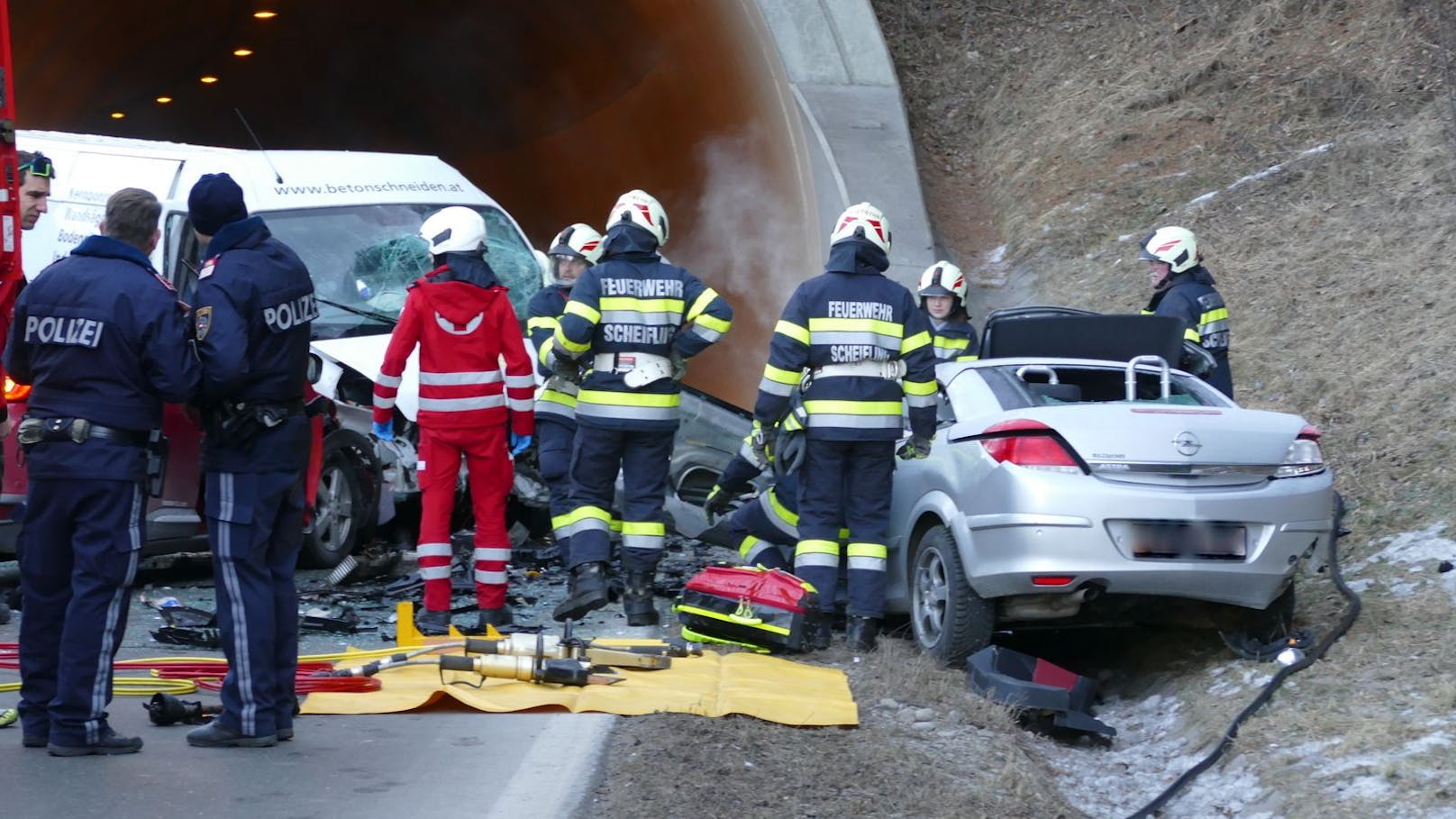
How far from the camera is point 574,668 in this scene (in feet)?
20.3

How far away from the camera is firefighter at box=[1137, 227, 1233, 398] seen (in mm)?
9039

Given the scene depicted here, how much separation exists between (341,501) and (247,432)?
12.0ft

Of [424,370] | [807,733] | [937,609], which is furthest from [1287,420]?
[424,370]

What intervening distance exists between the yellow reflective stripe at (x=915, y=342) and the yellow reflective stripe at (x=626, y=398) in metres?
1.12

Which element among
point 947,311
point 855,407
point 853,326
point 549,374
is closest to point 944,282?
point 947,311

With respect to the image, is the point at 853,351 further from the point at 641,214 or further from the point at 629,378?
the point at 641,214

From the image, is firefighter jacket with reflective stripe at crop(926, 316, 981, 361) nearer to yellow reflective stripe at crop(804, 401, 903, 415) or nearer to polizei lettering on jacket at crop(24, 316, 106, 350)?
yellow reflective stripe at crop(804, 401, 903, 415)

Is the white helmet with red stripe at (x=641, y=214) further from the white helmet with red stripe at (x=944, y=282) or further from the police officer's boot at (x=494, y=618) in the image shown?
the white helmet with red stripe at (x=944, y=282)

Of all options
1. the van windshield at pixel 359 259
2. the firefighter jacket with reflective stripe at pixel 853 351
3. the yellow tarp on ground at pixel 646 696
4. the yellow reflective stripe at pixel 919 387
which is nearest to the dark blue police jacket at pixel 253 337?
the yellow tarp on ground at pixel 646 696

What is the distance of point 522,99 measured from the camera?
20438mm

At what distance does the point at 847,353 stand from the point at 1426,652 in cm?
268

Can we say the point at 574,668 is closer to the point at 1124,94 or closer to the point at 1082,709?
the point at 1082,709

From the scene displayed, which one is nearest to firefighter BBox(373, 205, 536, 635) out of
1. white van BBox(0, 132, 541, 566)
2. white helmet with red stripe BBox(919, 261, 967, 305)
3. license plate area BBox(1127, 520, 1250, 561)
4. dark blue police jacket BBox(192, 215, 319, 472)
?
white van BBox(0, 132, 541, 566)

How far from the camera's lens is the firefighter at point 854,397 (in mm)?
7527
